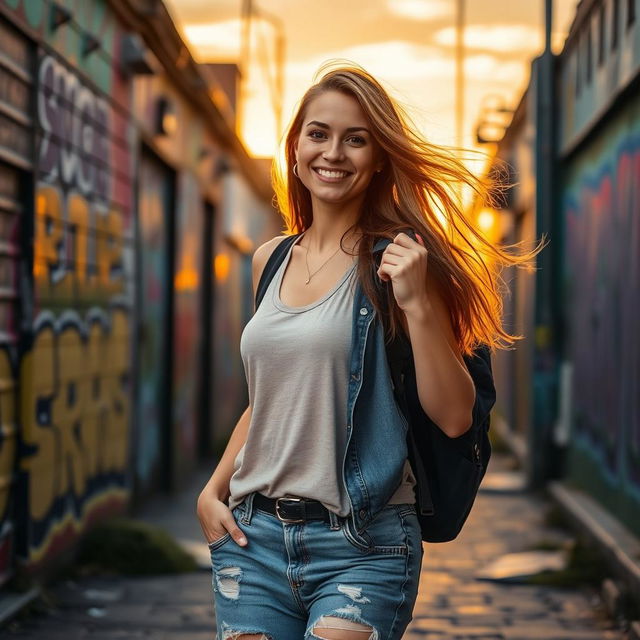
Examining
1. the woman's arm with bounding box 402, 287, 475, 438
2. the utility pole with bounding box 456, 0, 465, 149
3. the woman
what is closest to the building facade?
the woman

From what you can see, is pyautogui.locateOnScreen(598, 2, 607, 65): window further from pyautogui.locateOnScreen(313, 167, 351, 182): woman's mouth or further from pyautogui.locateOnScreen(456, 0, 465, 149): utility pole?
pyautogui.locateOnScreen(456, 0, 465, 149): utility pole

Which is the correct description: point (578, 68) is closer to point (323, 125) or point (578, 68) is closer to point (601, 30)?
point (601, 30)

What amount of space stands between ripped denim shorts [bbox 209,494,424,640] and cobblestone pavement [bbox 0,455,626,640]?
120 inches

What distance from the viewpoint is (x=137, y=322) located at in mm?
9867

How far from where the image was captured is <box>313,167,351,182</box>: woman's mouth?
298cm

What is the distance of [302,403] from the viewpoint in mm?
2850

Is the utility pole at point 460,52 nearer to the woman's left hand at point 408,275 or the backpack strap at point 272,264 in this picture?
the backpack strap at point 272,264

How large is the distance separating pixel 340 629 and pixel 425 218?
102 cm

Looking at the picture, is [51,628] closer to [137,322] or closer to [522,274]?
[137,322]

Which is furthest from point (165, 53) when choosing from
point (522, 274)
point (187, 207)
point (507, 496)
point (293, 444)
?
point (293, 444)

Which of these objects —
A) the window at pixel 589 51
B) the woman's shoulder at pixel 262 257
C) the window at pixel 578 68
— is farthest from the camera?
the window at pixel 578 68

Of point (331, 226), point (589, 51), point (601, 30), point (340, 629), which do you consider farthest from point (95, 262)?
point (340, 629)

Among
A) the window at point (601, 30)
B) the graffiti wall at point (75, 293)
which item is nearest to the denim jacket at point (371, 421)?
the graffiti wall at point (75, 293)

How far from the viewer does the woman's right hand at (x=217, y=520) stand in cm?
289
